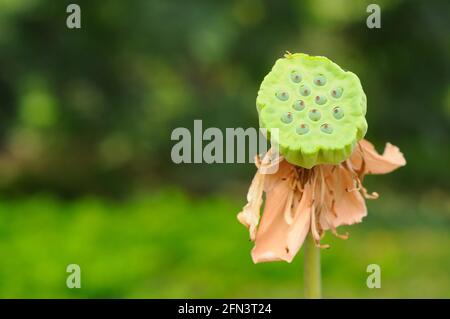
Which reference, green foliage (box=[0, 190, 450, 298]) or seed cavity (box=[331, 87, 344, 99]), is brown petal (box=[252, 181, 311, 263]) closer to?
seed cavity (box=[331, 87, 344, 99])

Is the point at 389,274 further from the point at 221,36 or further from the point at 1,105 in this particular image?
the point at 1,105

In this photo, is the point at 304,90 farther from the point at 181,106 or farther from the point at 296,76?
the point at 181,106

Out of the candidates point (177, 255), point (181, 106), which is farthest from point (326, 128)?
point (181, 106)

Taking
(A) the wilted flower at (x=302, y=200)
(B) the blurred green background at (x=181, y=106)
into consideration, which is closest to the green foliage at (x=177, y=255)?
(B) the blurred green background at (x=181, y=106)
